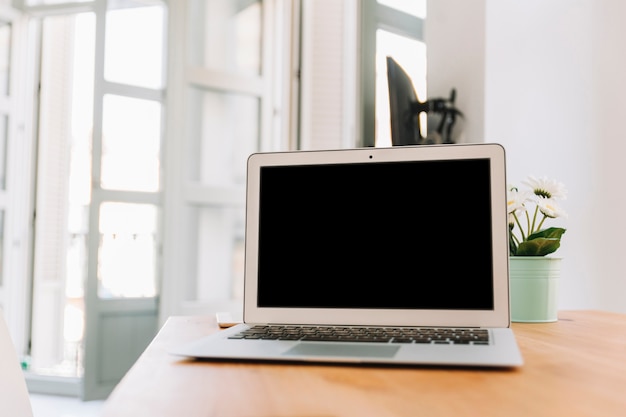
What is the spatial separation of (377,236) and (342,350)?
0.26 meters

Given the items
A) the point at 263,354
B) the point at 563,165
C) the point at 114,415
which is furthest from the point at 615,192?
the point at 114,415

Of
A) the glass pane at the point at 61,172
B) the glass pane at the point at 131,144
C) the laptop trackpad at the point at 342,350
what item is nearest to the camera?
the laptop trackpad at the point at 342,350

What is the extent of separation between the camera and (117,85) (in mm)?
3461

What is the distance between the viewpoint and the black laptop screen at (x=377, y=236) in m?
0.91

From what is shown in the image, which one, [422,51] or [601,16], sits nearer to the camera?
[601,16]

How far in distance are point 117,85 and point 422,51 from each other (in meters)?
1.83

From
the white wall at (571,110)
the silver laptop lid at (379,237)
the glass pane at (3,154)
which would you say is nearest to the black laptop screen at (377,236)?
the silver laptop lid at (379,237)

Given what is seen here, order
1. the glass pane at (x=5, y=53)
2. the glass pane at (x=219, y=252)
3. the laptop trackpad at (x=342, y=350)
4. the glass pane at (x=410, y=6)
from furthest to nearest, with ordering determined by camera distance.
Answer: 1. the glass pane at (x=5, y=53)
2. the glass pane at (x=219, y=252)
3. the glass pane at (x=410, y=6)
4. the laptop trackpad at (x=342, y=350)


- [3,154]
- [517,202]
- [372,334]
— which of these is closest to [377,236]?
[372,334]

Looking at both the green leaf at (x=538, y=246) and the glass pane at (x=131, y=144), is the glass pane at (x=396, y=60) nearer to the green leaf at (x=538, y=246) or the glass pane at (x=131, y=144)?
the green leaf at (x=538, y=246)

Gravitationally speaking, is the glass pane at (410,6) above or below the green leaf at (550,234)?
above

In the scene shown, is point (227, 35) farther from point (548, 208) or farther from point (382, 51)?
point (548, 208)

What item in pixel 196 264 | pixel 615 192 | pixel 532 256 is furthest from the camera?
pixel 196 264

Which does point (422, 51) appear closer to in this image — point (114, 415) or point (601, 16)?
point (601, 16)
